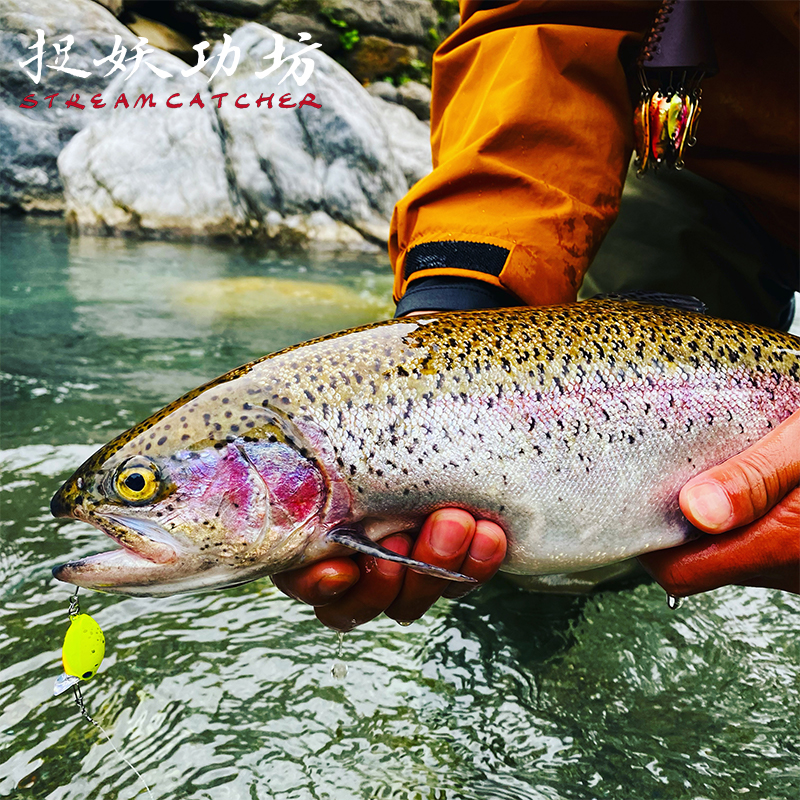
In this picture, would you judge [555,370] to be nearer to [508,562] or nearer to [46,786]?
[508,562]

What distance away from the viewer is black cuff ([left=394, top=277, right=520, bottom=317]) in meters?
2.10

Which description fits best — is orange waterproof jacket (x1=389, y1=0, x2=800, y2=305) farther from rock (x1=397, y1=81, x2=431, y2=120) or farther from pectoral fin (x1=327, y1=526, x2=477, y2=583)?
rock (x1=397, y1=81, x2=431, y2=120)

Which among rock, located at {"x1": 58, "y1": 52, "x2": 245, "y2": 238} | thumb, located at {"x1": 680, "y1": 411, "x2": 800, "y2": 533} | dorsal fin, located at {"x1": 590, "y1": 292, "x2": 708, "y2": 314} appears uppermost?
dorsal fin, located at {"x1": 590, "y1": 292, "x2": 708, "y2": 314}

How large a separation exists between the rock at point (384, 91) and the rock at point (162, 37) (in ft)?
12.6

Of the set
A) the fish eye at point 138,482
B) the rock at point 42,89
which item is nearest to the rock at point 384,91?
the rock at point 42,89

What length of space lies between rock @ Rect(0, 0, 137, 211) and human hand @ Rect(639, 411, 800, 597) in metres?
13.4

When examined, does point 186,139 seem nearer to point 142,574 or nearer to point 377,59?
point 377,59

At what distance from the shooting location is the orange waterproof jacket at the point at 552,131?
216cm

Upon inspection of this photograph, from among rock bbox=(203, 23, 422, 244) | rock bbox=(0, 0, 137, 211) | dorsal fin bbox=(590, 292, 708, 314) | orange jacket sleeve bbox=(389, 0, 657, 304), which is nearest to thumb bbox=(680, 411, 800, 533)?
dorsal fin bbox=(590, 292, 708, 314)

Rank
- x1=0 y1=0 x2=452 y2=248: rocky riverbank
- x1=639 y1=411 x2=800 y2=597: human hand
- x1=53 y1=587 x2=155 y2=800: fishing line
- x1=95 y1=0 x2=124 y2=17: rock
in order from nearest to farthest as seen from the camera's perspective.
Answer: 1. x1=639 y1=411 x2=800 y2=597: human hand
2. x1=53 y1=587 x2=155 y2=800: fishing line
3. x1=0 y1=0 x2=452 y2=248: rocky riverbank
4. x1=95 y1=0 x2=124 y2=17: rock

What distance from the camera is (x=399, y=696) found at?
2.40 m

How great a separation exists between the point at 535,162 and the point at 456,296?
0.52 m

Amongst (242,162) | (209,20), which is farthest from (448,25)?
(242,162)

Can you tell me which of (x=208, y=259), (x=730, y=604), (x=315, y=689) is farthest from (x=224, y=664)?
(x=208, y=259)
